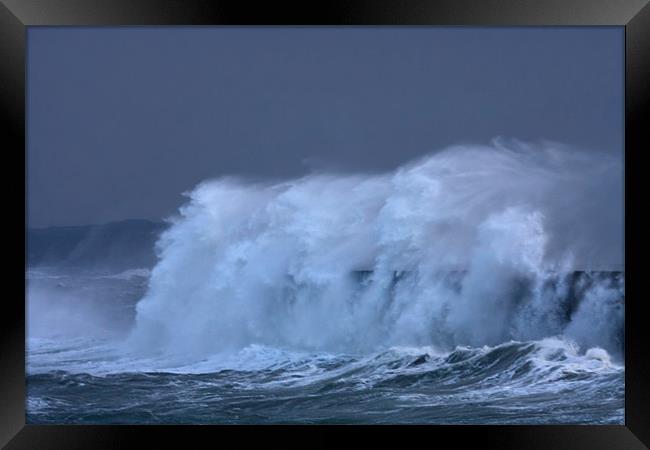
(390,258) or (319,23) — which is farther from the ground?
(319,23)

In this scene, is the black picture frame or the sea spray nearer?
the black picture frame

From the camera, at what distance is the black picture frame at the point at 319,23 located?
4.73m

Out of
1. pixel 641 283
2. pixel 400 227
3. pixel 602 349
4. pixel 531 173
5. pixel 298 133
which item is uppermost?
pixel 298 133

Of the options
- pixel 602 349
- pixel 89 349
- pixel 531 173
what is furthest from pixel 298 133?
pixel 602 349

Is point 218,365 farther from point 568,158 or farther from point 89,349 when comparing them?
point 568,158

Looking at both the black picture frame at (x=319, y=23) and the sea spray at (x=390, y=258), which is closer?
the black picture frame at (x=319, y=23)

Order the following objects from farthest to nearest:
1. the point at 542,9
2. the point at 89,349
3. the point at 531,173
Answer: the point at 89,349, the point at 531,173, the point at 542,9

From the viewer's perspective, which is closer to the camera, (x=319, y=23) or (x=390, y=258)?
(x=319, y=23)

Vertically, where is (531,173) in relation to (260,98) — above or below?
below

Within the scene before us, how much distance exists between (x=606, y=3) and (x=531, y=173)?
7.15 feet

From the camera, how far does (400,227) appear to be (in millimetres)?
7168

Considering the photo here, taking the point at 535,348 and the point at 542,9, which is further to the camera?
the point at 535,348

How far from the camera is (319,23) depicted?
4.73 metres

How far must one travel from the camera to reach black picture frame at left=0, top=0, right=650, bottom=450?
4.73 m
